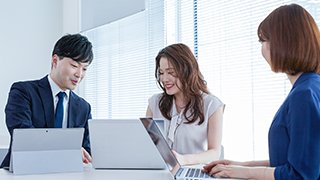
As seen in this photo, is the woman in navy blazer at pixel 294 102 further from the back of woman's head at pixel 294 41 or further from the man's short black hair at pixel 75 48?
the man's short black hair at pixel 75 48

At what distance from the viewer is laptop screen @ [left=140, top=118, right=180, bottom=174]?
1.36 metres

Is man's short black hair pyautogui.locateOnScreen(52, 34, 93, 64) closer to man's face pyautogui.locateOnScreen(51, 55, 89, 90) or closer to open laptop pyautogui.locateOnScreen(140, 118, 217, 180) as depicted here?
man's face pyautogui.locateOnScreen(51, 55, 89, 90)

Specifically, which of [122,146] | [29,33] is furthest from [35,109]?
[29,33]

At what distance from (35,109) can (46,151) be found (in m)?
0.52

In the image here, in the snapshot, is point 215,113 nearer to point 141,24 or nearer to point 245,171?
point 245,171

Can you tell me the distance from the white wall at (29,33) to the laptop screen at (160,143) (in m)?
2.81

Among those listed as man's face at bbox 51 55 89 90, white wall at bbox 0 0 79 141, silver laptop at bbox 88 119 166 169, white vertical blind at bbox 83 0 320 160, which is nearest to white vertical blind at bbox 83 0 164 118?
white vertical blind at bbox 83 0 320 160

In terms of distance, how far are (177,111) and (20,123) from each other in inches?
33.7

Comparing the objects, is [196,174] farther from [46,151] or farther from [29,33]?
[29,33]

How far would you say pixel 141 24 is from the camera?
3404mm

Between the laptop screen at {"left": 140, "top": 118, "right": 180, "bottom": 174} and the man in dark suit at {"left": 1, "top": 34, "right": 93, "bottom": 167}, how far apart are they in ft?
2.09

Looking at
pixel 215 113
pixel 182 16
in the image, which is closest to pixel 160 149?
pixel 215 113

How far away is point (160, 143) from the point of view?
1.38 metres

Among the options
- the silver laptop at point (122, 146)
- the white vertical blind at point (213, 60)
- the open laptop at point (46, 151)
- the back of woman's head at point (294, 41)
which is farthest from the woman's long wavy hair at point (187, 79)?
the back of woman's head at point (294, 41)
